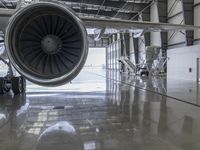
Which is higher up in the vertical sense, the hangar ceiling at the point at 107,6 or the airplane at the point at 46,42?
the hangar ceiling at the point at 107,6

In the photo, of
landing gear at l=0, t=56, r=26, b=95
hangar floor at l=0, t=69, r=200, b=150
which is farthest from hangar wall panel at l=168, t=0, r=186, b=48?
hangar floor at l=0, t=69, r=200, b=150

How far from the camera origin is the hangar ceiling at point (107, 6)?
26862 mm

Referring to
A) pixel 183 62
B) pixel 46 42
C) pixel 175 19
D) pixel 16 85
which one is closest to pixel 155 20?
pixel 175 19

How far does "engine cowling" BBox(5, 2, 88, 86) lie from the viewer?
4844 mm

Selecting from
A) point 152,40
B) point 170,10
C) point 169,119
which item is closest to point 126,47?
point 152,40

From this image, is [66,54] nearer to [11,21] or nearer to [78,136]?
[11,21]

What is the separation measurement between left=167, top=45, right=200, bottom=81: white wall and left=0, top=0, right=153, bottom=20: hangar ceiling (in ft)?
21.8

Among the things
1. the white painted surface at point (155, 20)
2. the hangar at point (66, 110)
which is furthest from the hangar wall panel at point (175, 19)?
Result: the hangar at point (66, 110)

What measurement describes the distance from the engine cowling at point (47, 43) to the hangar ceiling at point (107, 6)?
18301 mm

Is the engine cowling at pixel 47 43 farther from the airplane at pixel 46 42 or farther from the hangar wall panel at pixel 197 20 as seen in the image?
the hangar wall panel at pixel 197 20

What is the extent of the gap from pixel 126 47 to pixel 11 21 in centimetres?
3549

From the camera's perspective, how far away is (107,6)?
90.8 ft

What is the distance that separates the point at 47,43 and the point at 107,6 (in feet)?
76.5

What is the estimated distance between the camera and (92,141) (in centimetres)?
464
